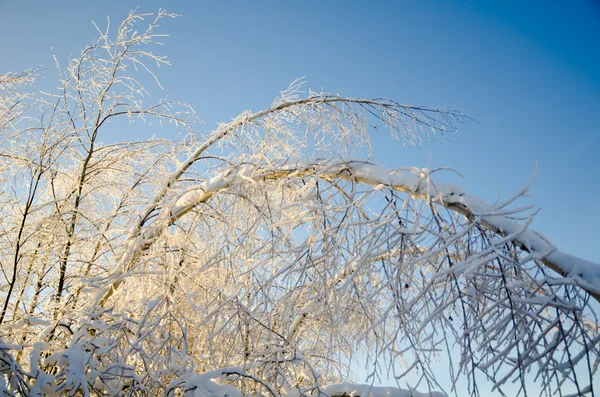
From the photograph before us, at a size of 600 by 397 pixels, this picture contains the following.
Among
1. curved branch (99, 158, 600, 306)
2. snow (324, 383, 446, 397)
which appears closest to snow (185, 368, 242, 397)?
snow (324, 383, 446, 397)

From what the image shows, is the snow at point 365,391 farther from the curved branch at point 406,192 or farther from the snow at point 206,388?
the curved branch at point 406,192

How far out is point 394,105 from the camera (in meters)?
4.05

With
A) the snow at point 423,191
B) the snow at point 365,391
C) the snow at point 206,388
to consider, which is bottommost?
the snow at point 365,391

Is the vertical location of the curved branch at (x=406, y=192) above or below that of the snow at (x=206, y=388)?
above

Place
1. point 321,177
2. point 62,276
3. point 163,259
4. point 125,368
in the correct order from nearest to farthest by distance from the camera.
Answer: point 125,368, point 321,177, point 163,259, point 62,276

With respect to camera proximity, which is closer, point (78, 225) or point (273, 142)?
point (273, 142)

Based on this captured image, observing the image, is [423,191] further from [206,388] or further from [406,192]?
[206,388]

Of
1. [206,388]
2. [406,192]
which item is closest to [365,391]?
[206,388]

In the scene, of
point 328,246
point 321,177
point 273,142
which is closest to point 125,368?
point 328,246

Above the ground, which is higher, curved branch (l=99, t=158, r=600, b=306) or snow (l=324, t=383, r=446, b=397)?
curved branch (l=99, t=158, r=600, b=306)

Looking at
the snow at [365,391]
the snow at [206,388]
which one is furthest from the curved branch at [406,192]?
the snow at [206,388]

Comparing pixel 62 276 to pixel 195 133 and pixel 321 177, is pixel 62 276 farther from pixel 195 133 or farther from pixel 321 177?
pixel 321 177

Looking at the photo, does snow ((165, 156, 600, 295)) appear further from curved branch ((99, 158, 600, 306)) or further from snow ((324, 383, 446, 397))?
snow ((324, 383, 446, 397))

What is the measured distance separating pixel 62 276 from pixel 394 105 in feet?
10.5
